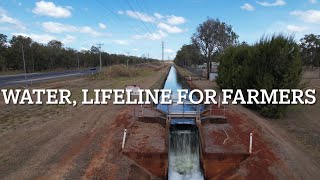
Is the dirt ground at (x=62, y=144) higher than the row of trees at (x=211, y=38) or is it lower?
lower

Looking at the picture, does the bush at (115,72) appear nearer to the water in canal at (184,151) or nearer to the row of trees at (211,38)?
the row of trees at (211,38)

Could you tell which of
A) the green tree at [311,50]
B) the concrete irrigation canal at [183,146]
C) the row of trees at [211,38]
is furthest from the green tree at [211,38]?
the concrete irrigation canal at [183,146]

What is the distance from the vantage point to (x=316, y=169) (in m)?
14.0

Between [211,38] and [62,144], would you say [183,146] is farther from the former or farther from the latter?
[211,38]

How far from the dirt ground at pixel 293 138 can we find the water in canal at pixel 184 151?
312cm

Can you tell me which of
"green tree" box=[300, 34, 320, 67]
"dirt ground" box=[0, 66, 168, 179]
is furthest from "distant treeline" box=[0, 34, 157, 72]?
"green tree" box=[300, 34, 320, 67]

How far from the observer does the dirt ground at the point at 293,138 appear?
14.1m

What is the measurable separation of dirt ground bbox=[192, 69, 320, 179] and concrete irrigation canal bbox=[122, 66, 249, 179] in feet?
5.17

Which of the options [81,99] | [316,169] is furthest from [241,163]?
[81,99]

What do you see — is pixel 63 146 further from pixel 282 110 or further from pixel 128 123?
pixel 282 110

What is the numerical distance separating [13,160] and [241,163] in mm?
9832

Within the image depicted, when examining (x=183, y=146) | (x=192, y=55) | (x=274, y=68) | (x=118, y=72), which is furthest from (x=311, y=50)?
(x=183, y=146)

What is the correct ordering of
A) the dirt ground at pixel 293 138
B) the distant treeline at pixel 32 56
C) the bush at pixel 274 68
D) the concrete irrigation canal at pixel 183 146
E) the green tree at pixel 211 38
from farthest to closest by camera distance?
the distant treeline at pixel 32 56, the green tree at pixel 211 38, the bush at pixel 274 68, the concrete irrigation canal at pixel 183 146, the dirt ground at pixel 293 138

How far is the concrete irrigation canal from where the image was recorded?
15.8m
